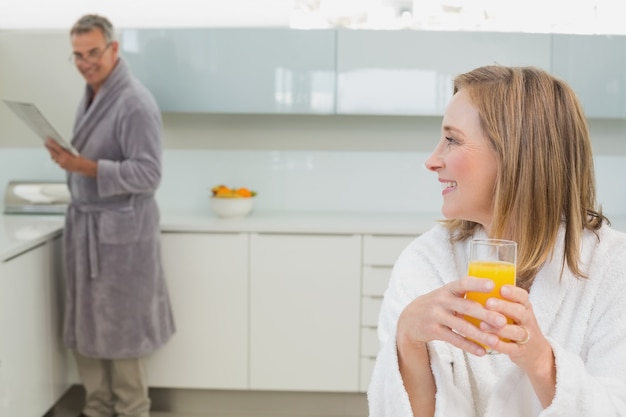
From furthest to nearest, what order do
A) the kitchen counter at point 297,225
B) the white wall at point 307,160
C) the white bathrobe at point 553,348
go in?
the white wall at point 307,160
the kitchen counter at point 297,225
the white bathrobe at point 553,348

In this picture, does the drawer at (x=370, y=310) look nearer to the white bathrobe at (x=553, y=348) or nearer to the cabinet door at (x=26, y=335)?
the cabinet door at (x=26, y=335)

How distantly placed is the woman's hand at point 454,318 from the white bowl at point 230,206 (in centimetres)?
224

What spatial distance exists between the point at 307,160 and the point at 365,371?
42.7 inches

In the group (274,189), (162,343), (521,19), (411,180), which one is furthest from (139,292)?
(521,19)

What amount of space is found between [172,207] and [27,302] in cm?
108

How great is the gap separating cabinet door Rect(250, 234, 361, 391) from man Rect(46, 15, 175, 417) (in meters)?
0.48

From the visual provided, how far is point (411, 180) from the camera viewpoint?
12.1ft

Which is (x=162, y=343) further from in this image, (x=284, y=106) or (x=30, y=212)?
(x=284, y=106)

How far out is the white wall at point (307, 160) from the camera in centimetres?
364

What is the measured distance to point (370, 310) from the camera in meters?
3.19

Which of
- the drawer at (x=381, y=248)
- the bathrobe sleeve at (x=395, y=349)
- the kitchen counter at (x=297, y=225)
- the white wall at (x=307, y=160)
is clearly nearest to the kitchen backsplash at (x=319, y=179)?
the white wall at (x=307, y=160)

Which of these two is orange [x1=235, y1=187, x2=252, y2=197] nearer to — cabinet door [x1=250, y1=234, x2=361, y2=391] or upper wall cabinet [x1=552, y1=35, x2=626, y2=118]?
cabinet door [x1=250, y1=234, x2=361, y2=391]

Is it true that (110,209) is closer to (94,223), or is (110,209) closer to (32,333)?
(94,223)

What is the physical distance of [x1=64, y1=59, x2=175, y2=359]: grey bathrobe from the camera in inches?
111
